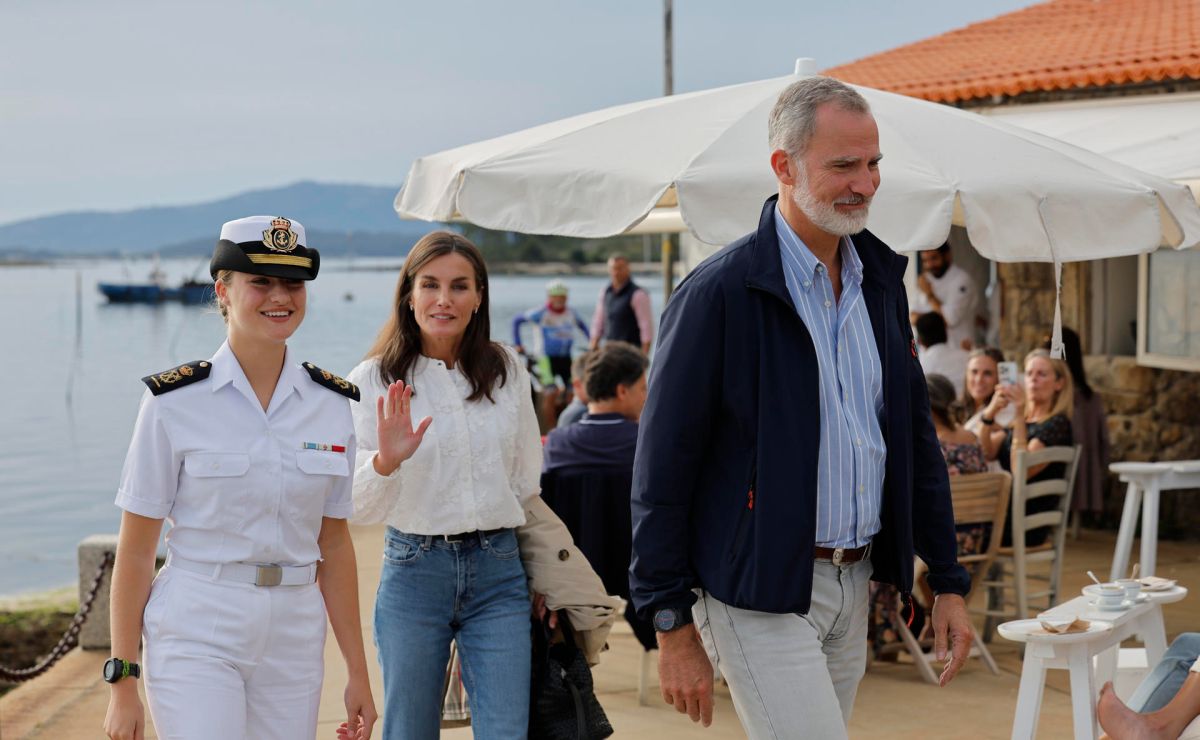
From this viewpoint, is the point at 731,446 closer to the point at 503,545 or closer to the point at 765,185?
the point at 503,545

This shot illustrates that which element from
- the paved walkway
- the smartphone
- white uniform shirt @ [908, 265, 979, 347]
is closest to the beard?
the paved walkway

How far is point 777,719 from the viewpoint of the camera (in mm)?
2801

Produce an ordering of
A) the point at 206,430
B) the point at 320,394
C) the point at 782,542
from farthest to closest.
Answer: the point at 320,394
the point at 206,430
the point at 782,542

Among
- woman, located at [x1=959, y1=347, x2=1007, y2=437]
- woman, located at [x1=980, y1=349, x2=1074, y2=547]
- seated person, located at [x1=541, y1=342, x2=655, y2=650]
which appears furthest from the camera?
woman, located at [x1=959, y1=347, x2=1007, y2=437]

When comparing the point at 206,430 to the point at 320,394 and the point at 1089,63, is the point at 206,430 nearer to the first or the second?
the point at 320,394

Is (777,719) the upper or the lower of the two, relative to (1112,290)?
lower

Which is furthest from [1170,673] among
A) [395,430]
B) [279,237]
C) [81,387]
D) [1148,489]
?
[81,387]

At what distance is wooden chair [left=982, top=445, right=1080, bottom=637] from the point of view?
6.56 metres

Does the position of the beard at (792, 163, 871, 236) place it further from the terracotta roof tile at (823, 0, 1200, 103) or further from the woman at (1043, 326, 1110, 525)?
the terracotta roof tile at (823, 0, 1200, 103)

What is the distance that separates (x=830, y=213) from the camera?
2865 mm

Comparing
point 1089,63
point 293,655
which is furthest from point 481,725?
point 1089,63

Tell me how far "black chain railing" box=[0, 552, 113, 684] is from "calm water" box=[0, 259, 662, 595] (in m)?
1.98

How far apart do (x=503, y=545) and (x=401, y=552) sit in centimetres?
27

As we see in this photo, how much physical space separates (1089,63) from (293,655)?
9.16 metres
